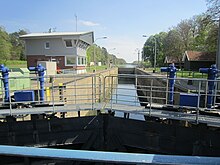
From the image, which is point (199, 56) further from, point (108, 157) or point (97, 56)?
point (97, 56)

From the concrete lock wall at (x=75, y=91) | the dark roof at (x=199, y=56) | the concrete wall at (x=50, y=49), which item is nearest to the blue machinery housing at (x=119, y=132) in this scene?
the concrete lock wall at (x=75, y=91)

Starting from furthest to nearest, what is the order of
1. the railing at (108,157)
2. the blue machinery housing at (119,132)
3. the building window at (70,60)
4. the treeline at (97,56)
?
the treeline at (97,56)
the building window at (70,60)
the blue machinery housing at (119,132)
the railing at (108,157)

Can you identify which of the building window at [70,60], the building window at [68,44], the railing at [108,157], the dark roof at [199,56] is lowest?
the railing at [108,157]

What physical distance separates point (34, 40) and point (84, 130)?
29625mm

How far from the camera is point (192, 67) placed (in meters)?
44.4

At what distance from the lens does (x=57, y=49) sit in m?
32.3

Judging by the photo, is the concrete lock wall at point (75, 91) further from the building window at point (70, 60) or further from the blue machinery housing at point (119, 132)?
the building window at point (70, 60)

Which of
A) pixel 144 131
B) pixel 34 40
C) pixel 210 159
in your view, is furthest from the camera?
pixel 34 40

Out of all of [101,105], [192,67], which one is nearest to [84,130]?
[101,105]

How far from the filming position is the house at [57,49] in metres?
31.8

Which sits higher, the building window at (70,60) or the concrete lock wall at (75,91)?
the building window at (70,60)

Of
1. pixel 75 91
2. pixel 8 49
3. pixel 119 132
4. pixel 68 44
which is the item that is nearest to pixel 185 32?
pixel 68 44

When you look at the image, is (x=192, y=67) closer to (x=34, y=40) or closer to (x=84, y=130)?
(x=34, y=40)

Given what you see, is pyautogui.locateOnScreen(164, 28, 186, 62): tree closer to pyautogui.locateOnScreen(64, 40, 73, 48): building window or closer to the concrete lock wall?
pyautogui.locateOnScreen(64, 40, 73, 48): building window
